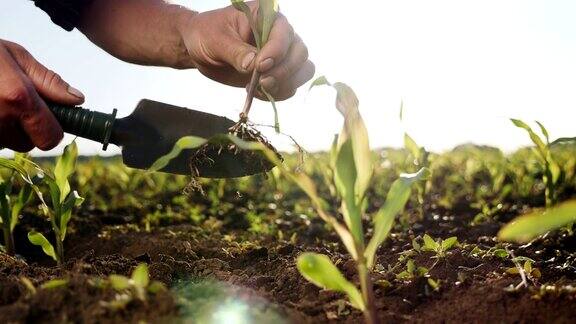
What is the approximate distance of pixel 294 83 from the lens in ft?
9.51

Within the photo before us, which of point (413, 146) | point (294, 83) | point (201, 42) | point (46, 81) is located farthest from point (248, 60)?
point (413, 146)

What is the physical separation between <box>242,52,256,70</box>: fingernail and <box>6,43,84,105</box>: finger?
715mm

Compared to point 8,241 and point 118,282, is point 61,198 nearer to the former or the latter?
point 8,241

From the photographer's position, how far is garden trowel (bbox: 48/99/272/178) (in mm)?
2564

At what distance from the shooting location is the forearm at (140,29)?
3.35 metres

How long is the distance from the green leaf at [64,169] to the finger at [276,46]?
963 mm

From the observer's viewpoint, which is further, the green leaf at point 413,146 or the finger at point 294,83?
the green leaf at point 413,146

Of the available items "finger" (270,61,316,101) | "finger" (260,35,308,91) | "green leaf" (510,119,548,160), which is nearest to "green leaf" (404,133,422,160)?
"green leaf" (510,119,548,160)

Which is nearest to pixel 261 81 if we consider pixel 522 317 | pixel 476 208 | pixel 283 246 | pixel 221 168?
pixel 221 168

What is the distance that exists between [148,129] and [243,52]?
535 mm

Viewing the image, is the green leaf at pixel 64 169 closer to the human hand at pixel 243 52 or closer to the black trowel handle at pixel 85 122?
the black trowel handle at pixel 85 122

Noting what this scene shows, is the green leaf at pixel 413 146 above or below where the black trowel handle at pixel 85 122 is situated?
below

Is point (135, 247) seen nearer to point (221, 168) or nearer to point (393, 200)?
point (221, 168)

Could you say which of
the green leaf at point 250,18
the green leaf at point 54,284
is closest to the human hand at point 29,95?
the green leaf at point 250,18
